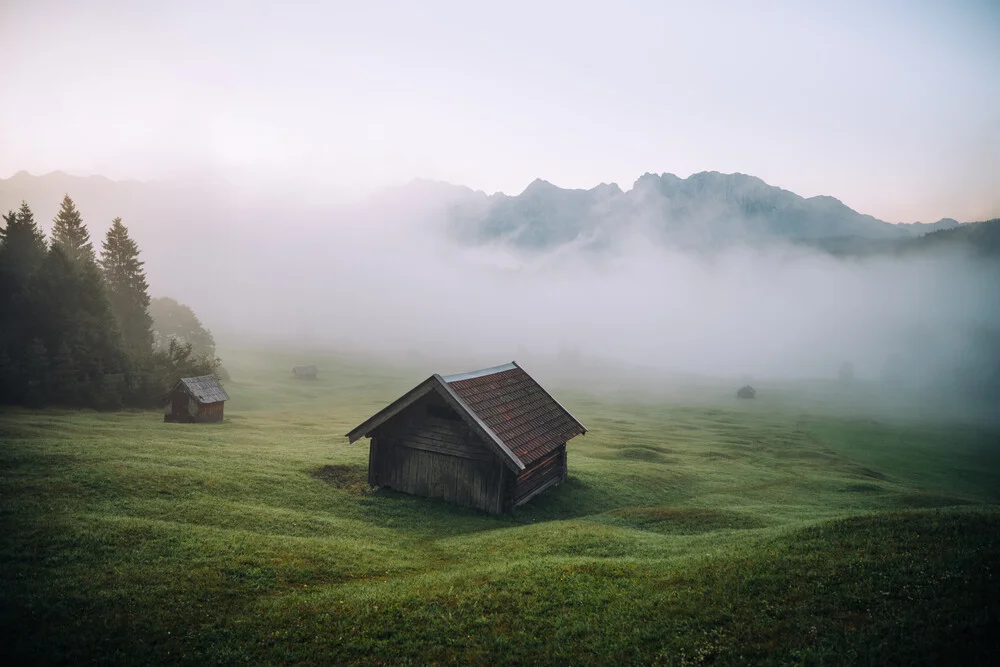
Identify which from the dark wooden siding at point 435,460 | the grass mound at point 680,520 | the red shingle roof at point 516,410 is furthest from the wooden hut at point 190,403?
the grass mound at point 680,520

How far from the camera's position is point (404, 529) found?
22719 mm

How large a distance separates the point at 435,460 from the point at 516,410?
17.4 feet

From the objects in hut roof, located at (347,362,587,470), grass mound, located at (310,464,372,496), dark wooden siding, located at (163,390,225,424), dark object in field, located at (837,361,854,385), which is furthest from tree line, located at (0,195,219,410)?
dark object in field, located at (837,361,854,385)

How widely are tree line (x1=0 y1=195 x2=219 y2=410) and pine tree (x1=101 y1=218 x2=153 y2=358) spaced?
14.6 m

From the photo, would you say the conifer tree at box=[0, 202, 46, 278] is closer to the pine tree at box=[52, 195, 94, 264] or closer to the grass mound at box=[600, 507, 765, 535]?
the pine tree at box=[52, 195, 94, 264]

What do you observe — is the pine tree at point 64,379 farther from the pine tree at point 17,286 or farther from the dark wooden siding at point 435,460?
the dark wooden siding at point 435,460

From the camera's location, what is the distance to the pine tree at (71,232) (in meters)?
67.1

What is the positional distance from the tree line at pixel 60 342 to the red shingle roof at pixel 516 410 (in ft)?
135

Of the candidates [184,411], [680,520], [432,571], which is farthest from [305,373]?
[432,571]

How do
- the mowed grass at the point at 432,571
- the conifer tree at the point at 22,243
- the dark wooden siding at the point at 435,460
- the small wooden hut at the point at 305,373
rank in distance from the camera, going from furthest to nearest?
the small wooden hut at the point at 305,373 < the conifer tree at the point at 22,243 < the dark wooden siding at the point at 435,460 < the mowed grass at the point at 432,571

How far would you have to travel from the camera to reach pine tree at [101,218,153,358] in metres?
72.1

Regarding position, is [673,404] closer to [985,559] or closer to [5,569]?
[985,559]

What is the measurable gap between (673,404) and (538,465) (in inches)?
2984

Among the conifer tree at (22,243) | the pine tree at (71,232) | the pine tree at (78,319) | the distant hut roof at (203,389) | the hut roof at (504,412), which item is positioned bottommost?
the distant hut roof at (203,389)
